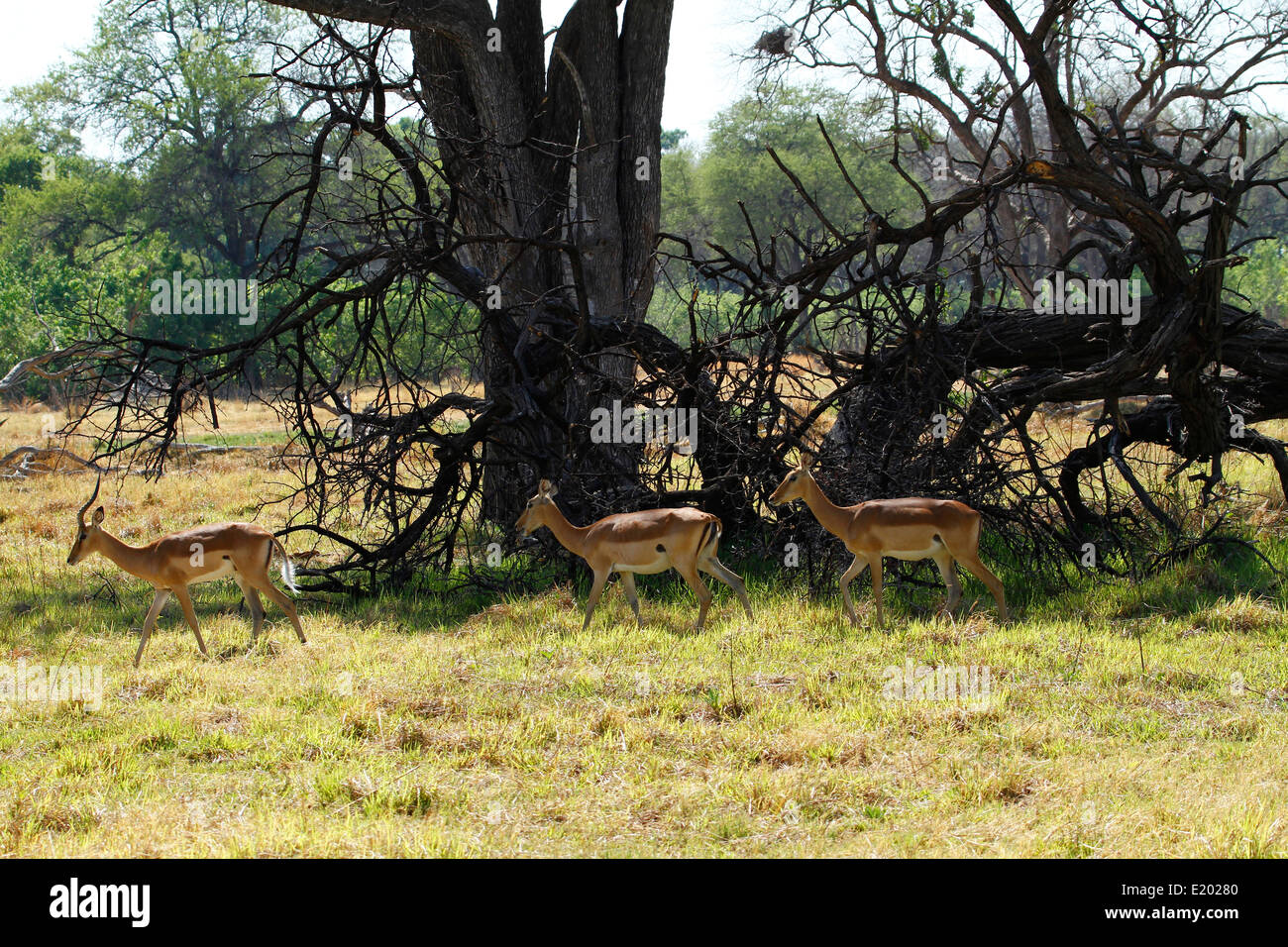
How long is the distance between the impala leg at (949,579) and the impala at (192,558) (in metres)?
4.25

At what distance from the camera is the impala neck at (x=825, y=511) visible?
8086 mm

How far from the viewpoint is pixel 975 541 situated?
7.73 m

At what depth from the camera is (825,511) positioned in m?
8.12

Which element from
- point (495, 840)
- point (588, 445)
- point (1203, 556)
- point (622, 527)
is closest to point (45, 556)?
point (588, 445)

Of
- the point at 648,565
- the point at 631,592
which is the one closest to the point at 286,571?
A: the point at 631,592

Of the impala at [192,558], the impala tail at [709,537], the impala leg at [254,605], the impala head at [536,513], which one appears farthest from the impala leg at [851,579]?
the impala leg at [254,605]

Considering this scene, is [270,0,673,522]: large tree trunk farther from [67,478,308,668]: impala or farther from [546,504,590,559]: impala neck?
[67,478,308,668]: impala

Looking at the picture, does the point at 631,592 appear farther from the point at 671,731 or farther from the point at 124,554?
the point at 124,554

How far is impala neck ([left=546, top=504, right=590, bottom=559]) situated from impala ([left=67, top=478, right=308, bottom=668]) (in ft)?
5.95

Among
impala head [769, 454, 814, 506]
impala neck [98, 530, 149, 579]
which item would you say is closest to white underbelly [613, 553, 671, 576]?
impala head [769, 454, 814, 506]

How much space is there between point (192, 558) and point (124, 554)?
22.4 inches

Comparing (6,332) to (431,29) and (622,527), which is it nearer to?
(431,29)

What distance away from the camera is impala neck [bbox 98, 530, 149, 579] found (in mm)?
7781

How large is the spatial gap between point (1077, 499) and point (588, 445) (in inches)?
156
